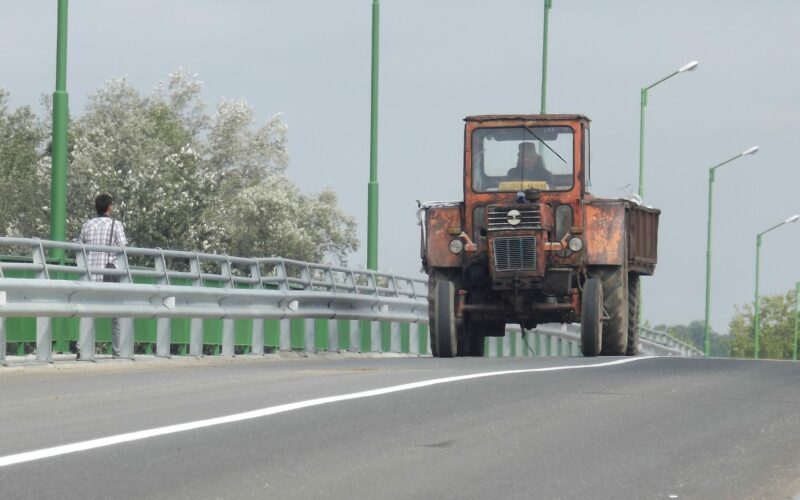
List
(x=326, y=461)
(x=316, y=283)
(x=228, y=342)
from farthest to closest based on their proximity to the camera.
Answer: (x=316, y=283)
(x=228, y=342)
(x=326, y=461)

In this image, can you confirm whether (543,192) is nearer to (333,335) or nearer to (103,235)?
(333,335)

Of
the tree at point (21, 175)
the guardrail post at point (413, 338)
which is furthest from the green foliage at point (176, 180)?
the guardrail post at point (413, 338)

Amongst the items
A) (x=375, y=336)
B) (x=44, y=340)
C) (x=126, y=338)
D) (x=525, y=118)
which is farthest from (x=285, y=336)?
(x=44, y=340)

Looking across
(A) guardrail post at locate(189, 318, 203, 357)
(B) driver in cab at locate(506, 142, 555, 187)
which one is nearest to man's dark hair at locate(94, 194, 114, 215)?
(A) guardrail post at locate(189, 318, 203, 357)

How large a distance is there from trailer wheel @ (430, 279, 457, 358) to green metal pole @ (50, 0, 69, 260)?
4827mm

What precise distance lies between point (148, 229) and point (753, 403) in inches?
2738

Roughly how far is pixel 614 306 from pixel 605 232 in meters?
1.25

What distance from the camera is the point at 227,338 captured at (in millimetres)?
20625

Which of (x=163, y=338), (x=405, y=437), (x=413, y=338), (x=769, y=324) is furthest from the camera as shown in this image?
(x=769, y=324)

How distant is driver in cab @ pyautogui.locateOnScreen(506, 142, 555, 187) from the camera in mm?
22047

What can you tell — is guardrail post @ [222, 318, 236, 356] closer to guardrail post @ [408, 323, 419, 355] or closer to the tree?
guardrail post @ [408, 323, 419, 355]

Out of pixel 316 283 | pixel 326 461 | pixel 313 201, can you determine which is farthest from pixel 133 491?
pixel 313 201

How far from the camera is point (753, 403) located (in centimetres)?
1263

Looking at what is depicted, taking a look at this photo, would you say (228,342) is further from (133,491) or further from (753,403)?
(133,491)
